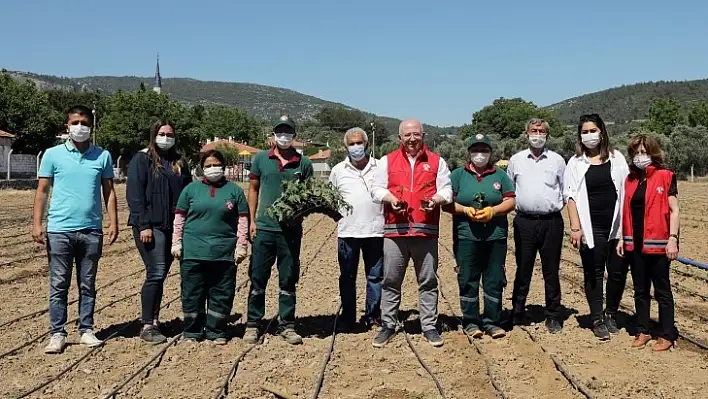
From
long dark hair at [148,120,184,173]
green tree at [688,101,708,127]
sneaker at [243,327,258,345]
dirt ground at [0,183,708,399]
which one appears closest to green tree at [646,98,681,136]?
green tree at [688,101,708,127]

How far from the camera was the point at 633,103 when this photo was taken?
519 ft

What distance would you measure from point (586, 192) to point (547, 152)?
48cm

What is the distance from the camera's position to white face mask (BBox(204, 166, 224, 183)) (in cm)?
581

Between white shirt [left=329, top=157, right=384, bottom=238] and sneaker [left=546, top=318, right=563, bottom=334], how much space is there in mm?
1700

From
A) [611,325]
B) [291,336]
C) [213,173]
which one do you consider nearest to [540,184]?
[611,325]

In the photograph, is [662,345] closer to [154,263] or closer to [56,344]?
[154,263]

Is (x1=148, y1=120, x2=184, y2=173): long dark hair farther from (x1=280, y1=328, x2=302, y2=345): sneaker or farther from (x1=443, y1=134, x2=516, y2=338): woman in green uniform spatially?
(x1=443, y1=134, x2=516, y2=338): woman in green uniform

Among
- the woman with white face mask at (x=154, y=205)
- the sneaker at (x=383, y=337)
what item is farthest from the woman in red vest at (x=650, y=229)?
the woman with white face mask at (x=154, y=205)

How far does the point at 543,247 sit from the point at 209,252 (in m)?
2.79

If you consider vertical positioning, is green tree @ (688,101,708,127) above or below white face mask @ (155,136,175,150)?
above

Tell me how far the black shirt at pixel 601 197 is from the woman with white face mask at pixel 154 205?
3405mm

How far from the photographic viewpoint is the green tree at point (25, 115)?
43875 millimetres

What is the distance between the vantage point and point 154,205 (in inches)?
231

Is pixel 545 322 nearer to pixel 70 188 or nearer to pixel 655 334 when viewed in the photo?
pixel 655 334
